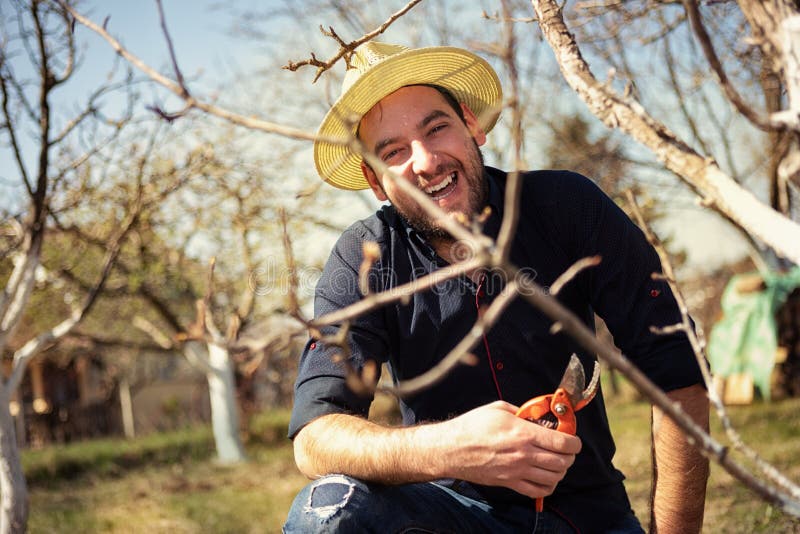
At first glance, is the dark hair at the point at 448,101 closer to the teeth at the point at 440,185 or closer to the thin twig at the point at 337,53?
the teeth at the point at 440,185

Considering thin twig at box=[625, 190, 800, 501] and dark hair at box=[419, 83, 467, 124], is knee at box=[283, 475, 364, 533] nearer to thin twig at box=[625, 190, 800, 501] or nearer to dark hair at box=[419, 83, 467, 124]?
thin twig at box=[625, 190, 800, 501]

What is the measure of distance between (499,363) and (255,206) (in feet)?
28.4

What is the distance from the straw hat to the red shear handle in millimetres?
815

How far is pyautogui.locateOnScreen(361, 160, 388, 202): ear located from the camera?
263cm

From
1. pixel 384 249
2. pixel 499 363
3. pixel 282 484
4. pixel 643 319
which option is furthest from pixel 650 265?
pixel 282 484

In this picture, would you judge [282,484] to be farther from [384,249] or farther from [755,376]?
[384,249]

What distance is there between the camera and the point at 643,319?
220 cm

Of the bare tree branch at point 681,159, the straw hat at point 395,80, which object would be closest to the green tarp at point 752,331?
the straw hat at point 395,80

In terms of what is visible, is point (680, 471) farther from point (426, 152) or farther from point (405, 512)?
point (426, 152)

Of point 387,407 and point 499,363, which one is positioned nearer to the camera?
point 499,363

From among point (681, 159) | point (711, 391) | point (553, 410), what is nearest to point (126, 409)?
point (553, 410)

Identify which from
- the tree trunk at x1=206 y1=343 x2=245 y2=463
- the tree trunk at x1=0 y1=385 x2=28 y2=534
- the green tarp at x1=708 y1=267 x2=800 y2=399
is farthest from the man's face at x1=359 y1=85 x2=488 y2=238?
the tree trunk at x1=206 y1=343 x2=245 y2=463

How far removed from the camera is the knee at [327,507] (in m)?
2.02

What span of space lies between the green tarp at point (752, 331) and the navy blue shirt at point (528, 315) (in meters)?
7.45
